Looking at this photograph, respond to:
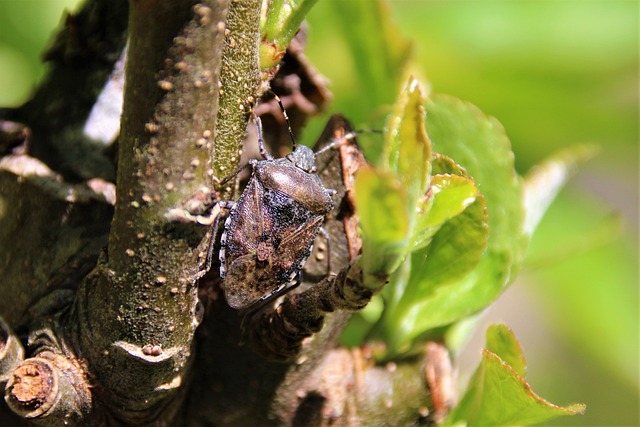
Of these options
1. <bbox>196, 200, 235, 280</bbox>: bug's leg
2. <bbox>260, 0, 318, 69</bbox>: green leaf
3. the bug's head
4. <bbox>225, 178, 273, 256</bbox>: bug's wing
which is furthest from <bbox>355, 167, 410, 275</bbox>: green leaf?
the bug's head

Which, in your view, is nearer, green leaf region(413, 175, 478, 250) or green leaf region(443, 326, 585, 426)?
green leaf region(413, 175, 478, 250)

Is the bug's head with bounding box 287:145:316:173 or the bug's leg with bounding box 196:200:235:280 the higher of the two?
the bug's leg with bounding box 196:200:235:280

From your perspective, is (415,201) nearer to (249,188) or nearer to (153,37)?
(153,37)

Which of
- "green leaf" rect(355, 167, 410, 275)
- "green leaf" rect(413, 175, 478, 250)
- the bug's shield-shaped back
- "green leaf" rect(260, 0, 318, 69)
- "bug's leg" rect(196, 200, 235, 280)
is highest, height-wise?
"green leaf" rect(260, 0, 318, 69)

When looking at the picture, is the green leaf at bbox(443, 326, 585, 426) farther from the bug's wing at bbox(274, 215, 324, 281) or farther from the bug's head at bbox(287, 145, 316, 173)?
the bug's head at bbox(287, 145, 316, 173)

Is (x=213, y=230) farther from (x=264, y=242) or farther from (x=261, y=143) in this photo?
(x=264, y=242)

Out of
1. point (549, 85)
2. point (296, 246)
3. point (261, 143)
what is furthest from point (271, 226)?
point (549, 85)

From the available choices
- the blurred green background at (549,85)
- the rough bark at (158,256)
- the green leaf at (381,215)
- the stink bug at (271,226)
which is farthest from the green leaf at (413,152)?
the blurred green background at (549,85)
